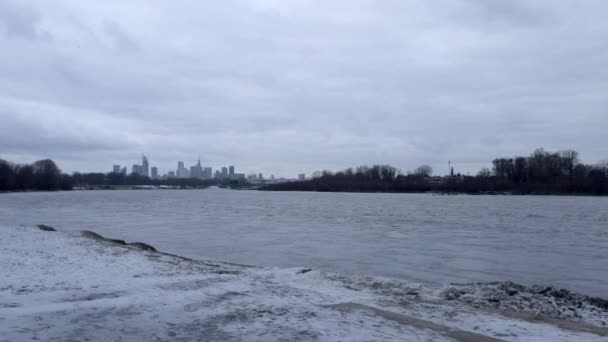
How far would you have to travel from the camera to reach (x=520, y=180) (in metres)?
132

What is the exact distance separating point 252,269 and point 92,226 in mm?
23939

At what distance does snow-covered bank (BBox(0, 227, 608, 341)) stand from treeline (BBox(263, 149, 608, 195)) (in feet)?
360

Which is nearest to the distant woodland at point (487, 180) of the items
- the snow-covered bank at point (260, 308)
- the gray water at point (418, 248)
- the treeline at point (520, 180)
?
the treeline at point (520, 180)

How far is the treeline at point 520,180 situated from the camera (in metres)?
114

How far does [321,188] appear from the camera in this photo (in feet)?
580

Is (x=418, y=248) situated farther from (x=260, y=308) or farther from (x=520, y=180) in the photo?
(x=520, y=180)

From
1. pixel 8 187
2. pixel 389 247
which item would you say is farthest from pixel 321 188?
pixel 389 247

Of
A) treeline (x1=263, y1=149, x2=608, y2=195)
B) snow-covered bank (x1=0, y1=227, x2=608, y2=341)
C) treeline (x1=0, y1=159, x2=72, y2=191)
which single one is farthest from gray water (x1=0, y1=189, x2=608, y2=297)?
treeline (x1=0, y1=159, x2=72, y2=191)

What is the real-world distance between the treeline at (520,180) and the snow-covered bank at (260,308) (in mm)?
109601

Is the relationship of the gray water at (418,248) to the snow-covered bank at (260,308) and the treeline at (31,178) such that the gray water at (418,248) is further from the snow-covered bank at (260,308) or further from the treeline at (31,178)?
the treeline at (31,178)

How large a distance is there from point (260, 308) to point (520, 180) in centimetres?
13462

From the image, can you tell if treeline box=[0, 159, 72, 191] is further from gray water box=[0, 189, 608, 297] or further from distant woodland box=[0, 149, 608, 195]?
gray water box=[0, 189, 608, 297]

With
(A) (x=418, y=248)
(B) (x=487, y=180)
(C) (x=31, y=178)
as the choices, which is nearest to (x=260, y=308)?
(A) (x=418, y=248)

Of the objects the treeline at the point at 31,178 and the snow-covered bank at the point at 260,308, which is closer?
the snow-covered bank at the point at 260,308
